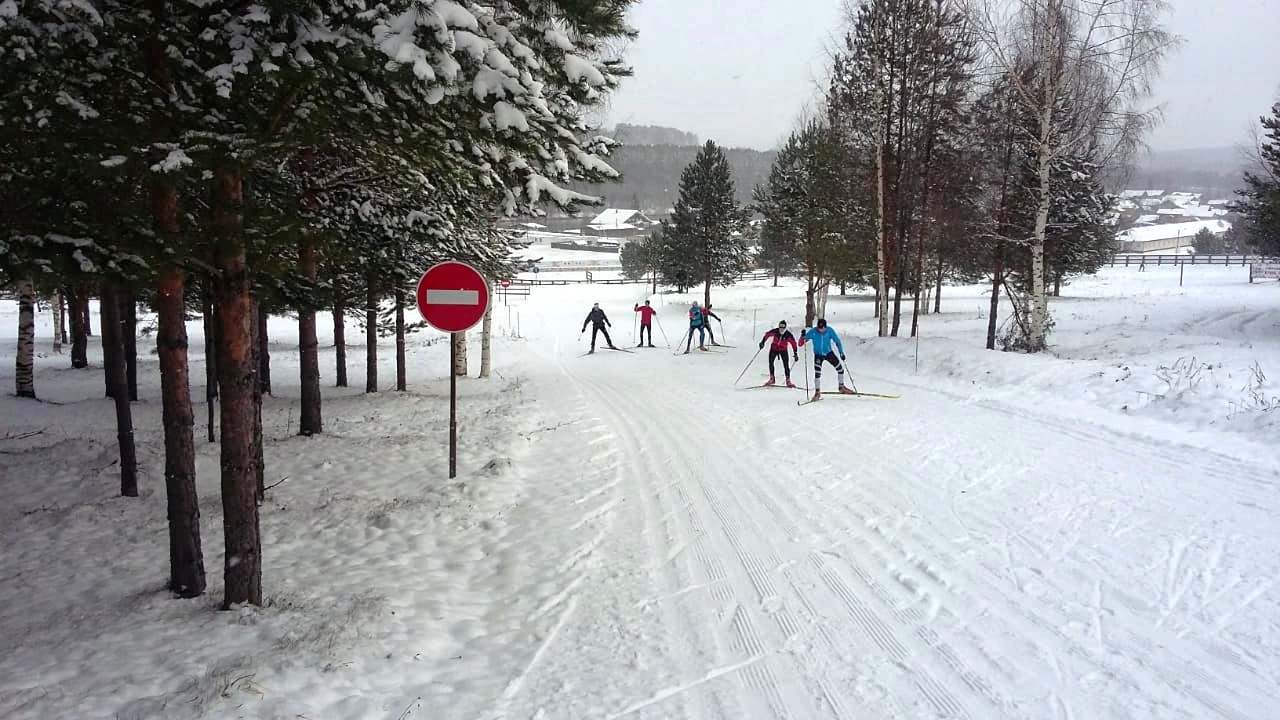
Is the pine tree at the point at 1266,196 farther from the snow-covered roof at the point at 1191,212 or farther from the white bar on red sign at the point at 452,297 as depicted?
the snow-covered roof at the point at 1191,212

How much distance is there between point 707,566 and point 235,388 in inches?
141

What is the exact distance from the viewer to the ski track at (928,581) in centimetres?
346

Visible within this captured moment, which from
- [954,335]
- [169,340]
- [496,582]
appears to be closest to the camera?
[169,340]

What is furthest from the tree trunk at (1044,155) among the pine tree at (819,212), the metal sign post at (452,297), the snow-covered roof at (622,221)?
the snow-covered roof at (622,221)

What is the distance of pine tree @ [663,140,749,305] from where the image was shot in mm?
39438

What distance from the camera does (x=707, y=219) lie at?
39.7 m

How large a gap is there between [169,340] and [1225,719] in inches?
263

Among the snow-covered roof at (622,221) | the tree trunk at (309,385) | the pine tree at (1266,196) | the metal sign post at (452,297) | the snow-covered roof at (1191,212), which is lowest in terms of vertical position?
the tree trunk at (309,385)

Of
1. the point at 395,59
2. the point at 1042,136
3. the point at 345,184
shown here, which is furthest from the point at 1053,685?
the point at 1042,136

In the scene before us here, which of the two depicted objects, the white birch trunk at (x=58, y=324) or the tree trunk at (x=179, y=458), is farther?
the white birch trunk at (x=58, y=324)

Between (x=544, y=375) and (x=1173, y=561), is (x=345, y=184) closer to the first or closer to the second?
(x=1173, y=561)

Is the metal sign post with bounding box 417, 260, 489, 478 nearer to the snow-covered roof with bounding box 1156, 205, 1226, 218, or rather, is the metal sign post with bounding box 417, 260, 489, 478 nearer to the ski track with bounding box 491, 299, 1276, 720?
the ski track with bounding box 491, 299, 1276, 720

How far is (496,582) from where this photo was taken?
16.6 ft

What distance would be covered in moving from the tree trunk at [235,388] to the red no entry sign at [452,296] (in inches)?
129
